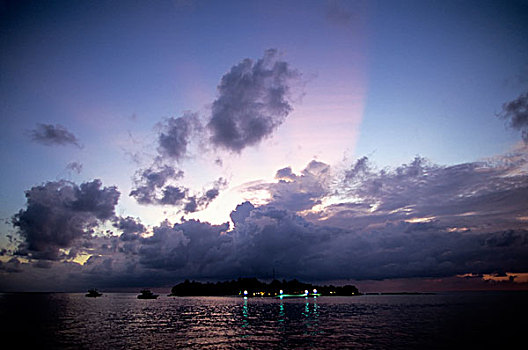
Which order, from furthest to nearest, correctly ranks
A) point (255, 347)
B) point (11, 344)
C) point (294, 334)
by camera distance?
point (294, 334), point (11, 344), point (255, 347)

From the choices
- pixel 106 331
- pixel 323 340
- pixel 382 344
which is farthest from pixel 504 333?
pixel 106 331

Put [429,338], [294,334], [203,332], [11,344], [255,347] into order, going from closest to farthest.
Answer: [255,347] < [11,344] < [429,338] < [294,334] < [203,332]

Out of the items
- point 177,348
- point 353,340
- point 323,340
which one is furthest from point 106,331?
point 353,340

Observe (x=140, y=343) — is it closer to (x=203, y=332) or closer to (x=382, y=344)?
(x=203, y=332)

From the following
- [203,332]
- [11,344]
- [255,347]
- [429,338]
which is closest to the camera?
[255,347]

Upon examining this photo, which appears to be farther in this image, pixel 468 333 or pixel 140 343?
pixel 468 333

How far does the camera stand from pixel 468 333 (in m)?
63.2

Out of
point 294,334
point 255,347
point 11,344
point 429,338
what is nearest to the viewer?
point 255,347

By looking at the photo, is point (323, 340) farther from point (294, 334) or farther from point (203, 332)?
point (203, 332)

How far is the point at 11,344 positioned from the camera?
53094 mm

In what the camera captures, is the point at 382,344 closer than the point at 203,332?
Yes

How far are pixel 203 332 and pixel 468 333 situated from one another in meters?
50.7

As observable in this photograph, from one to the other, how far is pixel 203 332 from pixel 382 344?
113 feet

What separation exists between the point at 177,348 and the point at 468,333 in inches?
2098
